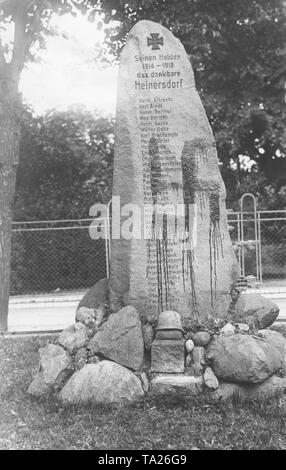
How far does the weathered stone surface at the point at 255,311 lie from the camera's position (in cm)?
665

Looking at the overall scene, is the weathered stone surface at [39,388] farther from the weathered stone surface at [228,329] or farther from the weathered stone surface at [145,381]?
the weathered stone surface at [228,329]

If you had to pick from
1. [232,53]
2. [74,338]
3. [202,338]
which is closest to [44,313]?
[74,338]

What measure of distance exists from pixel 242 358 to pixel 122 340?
129 cm

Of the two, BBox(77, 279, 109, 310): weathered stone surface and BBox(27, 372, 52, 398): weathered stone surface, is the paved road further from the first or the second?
BBox(27, 372, 52, 398): weathered stone surface

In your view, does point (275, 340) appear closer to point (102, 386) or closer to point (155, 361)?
point (155, 361)

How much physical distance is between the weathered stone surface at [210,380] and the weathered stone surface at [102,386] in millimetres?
676

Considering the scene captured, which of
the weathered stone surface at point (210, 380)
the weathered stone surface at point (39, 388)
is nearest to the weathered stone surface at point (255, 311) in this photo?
the weathered stone surface at point (210, 380)

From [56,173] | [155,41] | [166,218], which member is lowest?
[166,218]

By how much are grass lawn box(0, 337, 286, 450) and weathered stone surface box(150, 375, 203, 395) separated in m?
0.09

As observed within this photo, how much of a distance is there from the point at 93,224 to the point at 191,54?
5359 millimetres

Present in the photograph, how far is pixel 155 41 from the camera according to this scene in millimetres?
6781

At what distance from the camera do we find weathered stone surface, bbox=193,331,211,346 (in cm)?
603

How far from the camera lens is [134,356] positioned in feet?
19.4

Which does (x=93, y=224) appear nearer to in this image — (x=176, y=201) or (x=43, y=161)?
(x=43, y=161)
